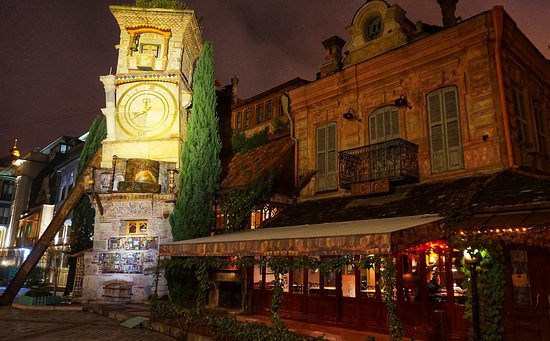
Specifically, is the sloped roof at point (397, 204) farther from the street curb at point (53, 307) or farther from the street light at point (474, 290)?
the street curb at point (53, 307)

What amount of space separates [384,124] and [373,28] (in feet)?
12.8

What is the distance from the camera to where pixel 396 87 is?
13594 mm

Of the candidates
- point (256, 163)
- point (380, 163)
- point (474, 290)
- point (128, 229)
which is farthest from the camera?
point (256, 163)

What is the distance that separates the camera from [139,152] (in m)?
19.3

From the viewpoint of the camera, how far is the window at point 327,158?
1497cm

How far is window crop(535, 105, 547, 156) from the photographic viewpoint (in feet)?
40.6

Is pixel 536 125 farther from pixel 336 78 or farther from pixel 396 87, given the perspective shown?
pixel 336 78

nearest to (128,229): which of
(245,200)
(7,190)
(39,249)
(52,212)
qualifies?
(39,249)

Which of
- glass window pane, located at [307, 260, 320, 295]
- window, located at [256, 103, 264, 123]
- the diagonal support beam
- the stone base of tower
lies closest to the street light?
glass window pane, located at [307, 260, 320, 295]

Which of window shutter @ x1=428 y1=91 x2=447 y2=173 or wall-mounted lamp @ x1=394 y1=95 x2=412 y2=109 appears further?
wall-mounted lamp @ x1=394 y1=95 x2=412 y2=109

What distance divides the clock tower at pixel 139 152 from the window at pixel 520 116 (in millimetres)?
13169

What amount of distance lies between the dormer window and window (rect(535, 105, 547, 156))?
565 centimetres

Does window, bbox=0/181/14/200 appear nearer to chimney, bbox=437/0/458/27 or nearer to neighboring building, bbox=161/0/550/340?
neighboring building, bbox=161/0/550/340

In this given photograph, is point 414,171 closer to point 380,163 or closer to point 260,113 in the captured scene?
point 380,163
